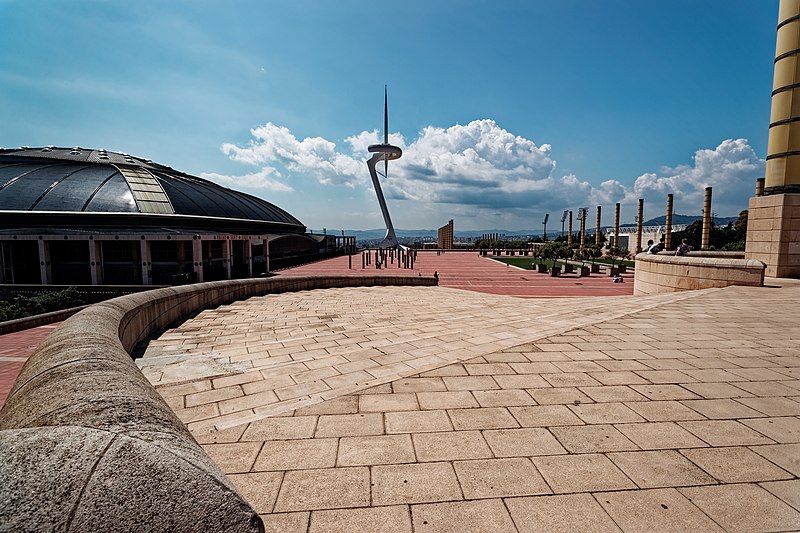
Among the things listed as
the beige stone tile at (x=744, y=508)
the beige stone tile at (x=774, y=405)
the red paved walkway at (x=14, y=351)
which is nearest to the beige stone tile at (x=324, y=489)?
the beige stone tile at (x=744, y=508)

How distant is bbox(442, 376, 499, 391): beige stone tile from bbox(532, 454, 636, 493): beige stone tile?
1357mm

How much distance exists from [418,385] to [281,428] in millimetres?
Answer: 1626

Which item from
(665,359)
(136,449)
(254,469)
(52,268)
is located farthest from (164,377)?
(52,268)

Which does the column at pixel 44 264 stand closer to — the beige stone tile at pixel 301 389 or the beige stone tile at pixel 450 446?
the beige stone tile at pixel 301 389

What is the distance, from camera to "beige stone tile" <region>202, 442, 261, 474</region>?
293cm

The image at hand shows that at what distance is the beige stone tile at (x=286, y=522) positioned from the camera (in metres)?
2.32

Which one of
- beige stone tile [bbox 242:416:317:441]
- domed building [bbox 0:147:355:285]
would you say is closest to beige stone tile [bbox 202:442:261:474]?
beige stone tile [bbox 242:416:317:441]

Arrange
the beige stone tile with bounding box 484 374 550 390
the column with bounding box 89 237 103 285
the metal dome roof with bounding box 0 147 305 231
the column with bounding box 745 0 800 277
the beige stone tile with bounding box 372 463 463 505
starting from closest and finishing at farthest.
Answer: the beige stone tile with bounding box 372 463 463 505 → the beige stone tile with bounding box 484 374 550 390 → the column with bounding box 745 0 800 277 → the column with bounding box 89 237 103 285 → the metal dome roof with bounding box 0 147 305 231

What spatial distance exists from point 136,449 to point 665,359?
20.5 feet

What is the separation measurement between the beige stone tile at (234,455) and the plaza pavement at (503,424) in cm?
2

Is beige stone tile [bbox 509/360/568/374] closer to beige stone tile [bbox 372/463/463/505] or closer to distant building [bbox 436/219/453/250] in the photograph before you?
beige stone tile [bbox 372/463/463/505]

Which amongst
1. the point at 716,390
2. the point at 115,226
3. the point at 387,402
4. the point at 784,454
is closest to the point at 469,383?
the point at 387,402

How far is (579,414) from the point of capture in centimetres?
382

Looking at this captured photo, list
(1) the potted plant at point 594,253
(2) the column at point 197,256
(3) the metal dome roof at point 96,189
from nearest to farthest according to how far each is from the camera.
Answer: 1. (2) the column at point 197,256
2. (3) the metal dome roof at point 96,189
3. (1) the potted plant at point 594,253
